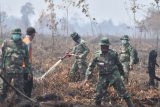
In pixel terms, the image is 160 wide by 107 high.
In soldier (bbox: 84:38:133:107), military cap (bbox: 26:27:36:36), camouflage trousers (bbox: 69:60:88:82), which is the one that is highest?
military cap (bbox: 26:27:36:36)

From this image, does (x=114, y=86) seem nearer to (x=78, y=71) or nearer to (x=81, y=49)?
(x=81, y=49)

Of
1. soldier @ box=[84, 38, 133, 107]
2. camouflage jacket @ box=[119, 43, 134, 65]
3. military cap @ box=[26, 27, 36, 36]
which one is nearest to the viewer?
soldier @ box=[84, 38, 133, 107]

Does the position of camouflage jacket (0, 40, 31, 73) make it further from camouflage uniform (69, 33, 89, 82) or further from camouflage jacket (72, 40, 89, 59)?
camouflage jacket (72, 40, 89, 59)

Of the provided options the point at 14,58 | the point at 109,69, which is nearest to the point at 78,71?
the point at 109,69

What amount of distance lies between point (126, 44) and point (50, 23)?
18.4m

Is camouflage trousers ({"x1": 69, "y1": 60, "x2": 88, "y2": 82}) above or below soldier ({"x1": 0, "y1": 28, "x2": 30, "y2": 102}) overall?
below

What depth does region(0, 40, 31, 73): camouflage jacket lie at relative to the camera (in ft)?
34.4

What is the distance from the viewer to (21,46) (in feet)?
34.6

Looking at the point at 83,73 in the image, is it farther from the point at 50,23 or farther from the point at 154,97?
the point at 50,23

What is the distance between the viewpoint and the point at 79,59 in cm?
1552

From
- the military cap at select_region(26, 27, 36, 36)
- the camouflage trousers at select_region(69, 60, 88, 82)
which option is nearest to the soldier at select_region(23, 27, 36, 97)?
the military cap at select_region(26, 27, 36, 36)

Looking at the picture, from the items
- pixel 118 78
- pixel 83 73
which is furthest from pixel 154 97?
pixel 83 73

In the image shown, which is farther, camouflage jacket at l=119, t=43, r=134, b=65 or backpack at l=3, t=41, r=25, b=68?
camouflage jacket at l=119, t=43, r=134, b=65

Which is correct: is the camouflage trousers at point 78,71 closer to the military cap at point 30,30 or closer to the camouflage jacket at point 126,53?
the camouflage jacket at point 126,53
